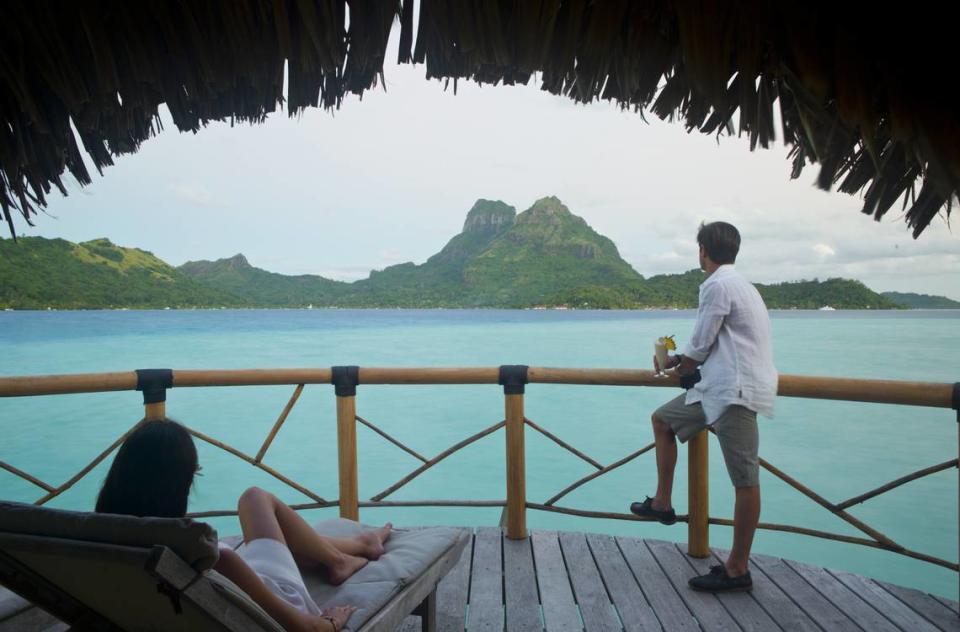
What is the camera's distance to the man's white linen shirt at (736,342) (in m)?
2.43

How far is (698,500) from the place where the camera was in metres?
2.92

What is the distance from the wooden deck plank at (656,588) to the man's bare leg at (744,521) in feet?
0.99

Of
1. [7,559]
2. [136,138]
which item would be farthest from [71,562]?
[136,138]

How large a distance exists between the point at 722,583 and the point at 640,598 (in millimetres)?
363

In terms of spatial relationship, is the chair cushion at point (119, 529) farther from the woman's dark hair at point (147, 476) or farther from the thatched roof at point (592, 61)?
the thatched roof at point (592, 61)

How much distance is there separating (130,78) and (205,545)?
123 cm

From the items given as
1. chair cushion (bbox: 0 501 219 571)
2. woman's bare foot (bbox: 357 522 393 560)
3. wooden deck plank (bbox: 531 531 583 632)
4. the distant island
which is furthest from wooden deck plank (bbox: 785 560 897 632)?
the distant island

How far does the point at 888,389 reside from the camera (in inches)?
99.1

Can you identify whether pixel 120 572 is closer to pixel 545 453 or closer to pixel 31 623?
pixel 31 623

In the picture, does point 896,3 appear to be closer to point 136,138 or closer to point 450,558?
point 450,558

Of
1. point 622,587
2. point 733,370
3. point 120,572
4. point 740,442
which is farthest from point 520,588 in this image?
point 120,572

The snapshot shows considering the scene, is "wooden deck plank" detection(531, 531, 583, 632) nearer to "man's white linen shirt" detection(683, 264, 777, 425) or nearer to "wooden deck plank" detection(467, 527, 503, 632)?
"wooden deck plank" detection(467, 527, 503, 632)

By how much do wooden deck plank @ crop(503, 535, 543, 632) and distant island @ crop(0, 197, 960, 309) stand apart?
18.0 meters

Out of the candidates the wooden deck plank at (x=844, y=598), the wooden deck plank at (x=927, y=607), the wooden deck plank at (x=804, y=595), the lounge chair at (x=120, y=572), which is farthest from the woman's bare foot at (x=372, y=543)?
the wooden deck plank at (x=927, y=607)
